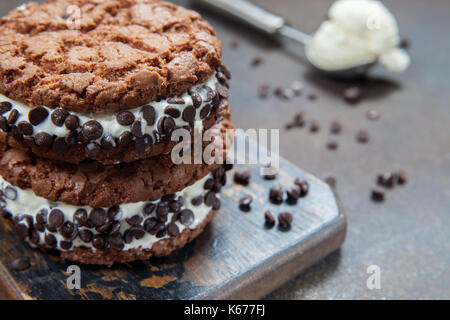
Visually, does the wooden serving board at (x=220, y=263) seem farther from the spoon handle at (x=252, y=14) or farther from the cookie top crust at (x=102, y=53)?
the spoon handle at (x=252, y=14)

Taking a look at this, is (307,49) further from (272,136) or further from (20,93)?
(20,93)

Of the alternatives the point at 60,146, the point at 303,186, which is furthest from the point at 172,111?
the point at 303,186

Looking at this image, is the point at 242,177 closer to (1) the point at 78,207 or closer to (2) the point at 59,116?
(1) the point at 78,207

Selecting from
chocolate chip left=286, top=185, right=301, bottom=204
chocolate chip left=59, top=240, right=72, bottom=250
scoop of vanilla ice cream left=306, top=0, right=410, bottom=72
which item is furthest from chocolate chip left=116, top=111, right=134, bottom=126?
scoop of vanilla ice cream left=306, top=0, right=410, bottom=72

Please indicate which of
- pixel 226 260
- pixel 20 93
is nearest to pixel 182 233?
pixel 226 260

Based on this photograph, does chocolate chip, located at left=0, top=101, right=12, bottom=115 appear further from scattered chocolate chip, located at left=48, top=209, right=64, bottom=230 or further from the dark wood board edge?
the dark wood board edge

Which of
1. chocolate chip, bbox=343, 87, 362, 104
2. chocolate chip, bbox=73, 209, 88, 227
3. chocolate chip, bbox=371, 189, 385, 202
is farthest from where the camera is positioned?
chocolate chip, bbox=343, 87, 362, 104

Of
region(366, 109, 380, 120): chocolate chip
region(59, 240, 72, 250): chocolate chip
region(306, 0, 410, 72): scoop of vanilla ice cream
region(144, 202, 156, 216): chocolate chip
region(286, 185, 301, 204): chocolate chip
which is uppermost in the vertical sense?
region(306, 0, 410, 72): scoop of vanilla ice cream
